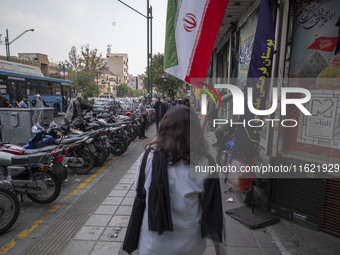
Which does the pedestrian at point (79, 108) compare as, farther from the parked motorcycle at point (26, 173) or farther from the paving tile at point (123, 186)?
the parked motorcycle at point (26, 173)

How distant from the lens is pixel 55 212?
4.05 m

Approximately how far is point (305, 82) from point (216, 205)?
3.20 metres

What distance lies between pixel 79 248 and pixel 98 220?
0.72 metres

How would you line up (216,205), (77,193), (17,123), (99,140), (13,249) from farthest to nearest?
(17,123) < (99,140) < (77,193) < (13,249) < (216,205)

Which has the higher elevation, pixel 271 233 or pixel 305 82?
pixel 305 82

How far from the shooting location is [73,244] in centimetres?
315

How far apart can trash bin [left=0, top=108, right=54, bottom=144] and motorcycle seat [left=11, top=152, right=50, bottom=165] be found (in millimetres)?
3618

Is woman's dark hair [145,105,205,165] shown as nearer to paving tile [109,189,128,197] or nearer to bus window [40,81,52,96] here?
paving tile [109,189,128,197]

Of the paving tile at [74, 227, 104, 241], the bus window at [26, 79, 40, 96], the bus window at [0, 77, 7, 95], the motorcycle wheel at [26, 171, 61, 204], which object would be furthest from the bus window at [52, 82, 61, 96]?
the paving tile at [74, 227, 104, 241]

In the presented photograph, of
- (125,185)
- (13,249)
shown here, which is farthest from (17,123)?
(13,249)

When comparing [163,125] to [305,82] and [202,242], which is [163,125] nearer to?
[202,242]

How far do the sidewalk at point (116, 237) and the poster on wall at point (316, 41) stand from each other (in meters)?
2.41

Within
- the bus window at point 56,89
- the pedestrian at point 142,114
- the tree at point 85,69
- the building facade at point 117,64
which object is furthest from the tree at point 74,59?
the building facade at point 117,64

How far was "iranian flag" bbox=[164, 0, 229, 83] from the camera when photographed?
3037 millimetres
